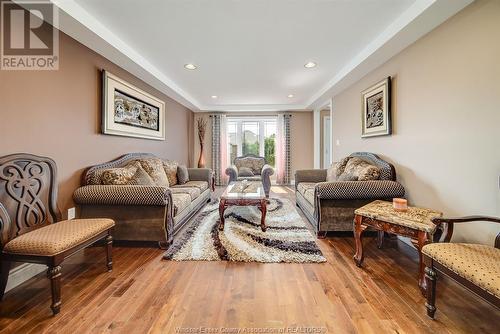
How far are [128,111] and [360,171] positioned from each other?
3303 millimetres

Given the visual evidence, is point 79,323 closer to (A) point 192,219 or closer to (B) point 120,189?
(B) point 120,189

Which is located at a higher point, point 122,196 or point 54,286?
point 122,196

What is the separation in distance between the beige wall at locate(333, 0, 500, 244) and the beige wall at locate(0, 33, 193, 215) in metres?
3.67

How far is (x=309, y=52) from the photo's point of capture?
9.77 feet

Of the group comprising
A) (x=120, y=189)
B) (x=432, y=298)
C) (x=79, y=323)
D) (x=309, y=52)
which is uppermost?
(x=309, y=52)

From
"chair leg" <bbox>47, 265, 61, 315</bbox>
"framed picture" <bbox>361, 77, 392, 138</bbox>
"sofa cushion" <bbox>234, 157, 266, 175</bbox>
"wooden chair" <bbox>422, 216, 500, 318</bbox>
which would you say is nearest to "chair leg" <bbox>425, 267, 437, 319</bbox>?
"wooden chair" <bbox>422, 216, 500, 318</bbox>

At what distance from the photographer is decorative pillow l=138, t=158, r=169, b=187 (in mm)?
3178

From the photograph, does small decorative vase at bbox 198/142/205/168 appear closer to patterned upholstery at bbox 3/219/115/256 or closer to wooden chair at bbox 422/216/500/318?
patterned upholstery at bbox 3/219/115/256

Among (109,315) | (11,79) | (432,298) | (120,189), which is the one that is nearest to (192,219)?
(120,189)

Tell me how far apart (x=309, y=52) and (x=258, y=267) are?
8.95 feet

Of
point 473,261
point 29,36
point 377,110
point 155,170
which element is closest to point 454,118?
point 377,110

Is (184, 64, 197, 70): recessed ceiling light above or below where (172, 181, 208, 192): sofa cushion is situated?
above

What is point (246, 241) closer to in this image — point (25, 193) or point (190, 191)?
point (190, 191)

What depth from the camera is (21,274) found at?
1.75 metres
